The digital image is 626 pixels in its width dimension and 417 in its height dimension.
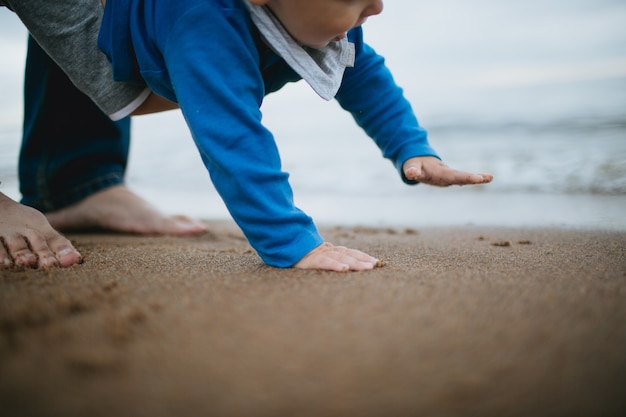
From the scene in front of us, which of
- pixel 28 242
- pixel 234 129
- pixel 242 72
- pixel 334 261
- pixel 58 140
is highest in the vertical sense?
pixel 242 72

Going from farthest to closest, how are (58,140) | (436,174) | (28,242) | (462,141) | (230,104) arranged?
1. (462,141)
2. (58,140)
3. (436,174)
4. (28,242)
5. (230,104)

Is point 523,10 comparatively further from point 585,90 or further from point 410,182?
point 410,182

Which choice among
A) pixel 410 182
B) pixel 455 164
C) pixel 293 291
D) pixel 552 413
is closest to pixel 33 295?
pixel 293 291

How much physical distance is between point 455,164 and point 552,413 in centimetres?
370

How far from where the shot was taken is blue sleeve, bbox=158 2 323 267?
1.11m

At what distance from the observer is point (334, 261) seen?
1115 mm

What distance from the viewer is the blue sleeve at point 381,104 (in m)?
1.60

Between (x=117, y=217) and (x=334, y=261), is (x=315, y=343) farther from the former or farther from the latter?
(x=117, y=217)

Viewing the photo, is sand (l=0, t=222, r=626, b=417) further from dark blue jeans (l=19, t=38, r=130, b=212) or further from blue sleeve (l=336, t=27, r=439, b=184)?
dark blue jeans (l=19, t=38, r=130, b=212)

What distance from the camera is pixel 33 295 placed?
0.90 m

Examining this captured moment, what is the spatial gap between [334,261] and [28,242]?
2.74 feet

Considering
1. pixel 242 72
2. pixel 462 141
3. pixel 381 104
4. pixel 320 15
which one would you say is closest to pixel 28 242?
pixel 242 72

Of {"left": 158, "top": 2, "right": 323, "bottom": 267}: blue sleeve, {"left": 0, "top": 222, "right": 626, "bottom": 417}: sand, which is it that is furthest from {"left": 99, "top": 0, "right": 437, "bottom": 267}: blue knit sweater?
{"left": 0, "top": 222, "right": 626, "bottom": 417}: sand

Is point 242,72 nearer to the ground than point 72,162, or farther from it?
farther from it
